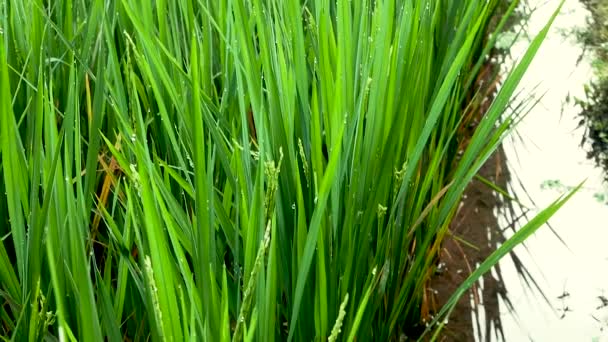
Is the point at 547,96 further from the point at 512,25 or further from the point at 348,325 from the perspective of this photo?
the point at 348,325

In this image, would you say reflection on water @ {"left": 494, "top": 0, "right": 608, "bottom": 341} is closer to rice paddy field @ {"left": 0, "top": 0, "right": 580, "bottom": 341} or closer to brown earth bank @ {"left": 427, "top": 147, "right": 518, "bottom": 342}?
brown earth bank @ {"left": 427, "top": 147, "right": 518, "bottom": 342}

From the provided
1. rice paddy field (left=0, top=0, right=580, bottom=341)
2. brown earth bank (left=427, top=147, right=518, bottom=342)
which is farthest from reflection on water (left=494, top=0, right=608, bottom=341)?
rice paddy field (left=0, top=0, right=580, bottom=341)

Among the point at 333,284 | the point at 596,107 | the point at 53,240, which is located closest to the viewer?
the point at 53,240

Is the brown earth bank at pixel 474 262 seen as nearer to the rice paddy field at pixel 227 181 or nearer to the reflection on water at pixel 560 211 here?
the reflection on water at pixel 560 211

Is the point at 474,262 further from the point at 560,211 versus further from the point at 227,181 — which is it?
the point at 227,181

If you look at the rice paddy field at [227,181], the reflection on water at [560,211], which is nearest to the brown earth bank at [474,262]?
the reflection on water at [560,211]

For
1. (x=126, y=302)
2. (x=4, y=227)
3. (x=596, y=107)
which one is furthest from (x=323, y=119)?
(x=596, y=107)

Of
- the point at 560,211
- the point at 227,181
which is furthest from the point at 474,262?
the point at 227,181
